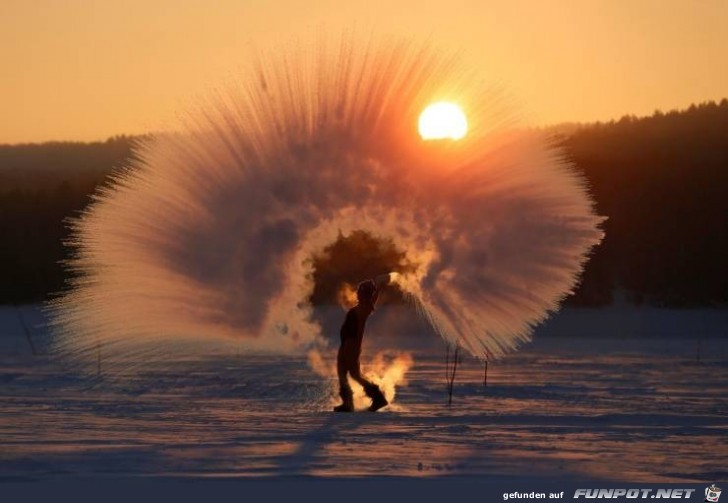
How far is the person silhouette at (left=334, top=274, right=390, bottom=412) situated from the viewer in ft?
48.6

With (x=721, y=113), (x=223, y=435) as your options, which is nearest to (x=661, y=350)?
(x=223, y=435)

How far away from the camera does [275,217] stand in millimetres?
16438

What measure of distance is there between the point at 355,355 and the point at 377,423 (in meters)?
1.67

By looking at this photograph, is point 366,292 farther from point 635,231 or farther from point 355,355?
point 635,231

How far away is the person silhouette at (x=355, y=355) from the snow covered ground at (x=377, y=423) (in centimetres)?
A: 21

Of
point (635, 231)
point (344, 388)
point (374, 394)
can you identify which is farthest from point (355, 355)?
point (635, 231)

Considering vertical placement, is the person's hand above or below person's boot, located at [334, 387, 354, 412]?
above

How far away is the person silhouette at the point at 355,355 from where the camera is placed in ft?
48.6

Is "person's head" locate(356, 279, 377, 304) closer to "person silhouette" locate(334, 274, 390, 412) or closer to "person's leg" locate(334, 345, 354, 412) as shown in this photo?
"person silhouette" locate(334, 274, 390, 412)

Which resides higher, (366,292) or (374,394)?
(366,292)

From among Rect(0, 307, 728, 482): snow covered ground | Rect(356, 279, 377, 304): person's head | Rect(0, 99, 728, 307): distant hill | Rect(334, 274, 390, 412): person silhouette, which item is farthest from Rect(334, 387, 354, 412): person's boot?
Rect(0, 99, 728, 307): distant hill

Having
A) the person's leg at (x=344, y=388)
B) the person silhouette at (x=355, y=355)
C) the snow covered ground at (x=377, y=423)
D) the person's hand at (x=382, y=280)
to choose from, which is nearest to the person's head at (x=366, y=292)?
the person silhouette at (x=355, y=355)

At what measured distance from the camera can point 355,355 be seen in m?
15.0

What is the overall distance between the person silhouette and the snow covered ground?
21 centimetres
